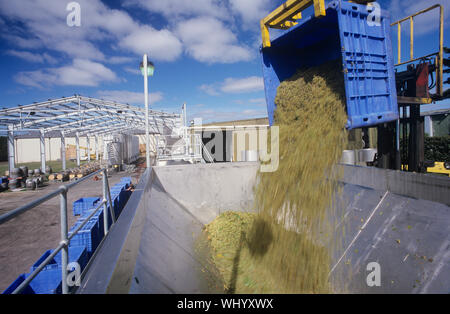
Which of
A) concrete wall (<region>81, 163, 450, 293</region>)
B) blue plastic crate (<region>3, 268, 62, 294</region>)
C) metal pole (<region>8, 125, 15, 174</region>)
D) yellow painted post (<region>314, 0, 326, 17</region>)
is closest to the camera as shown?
concrete wall (<region>81, 163, 450, 293</region>)

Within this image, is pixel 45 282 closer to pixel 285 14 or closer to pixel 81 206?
pixel 81 206

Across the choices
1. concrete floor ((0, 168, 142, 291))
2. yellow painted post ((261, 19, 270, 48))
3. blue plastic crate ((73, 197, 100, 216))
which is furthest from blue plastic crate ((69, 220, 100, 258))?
yellow painted post ((261, 19, 270, 48))

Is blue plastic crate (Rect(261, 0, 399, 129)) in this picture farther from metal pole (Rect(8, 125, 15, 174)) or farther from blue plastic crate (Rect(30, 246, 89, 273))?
metal pole (Rect(8, 125, 15, 174))

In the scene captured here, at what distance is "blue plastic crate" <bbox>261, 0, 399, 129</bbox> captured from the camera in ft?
12.0

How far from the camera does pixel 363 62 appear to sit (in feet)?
12.5

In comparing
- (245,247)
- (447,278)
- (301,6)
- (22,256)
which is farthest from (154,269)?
(22,256)

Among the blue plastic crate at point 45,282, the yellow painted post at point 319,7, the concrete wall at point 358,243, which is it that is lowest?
the blue plastic crate at point 45,282

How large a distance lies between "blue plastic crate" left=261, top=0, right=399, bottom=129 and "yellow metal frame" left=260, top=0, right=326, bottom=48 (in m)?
0.15

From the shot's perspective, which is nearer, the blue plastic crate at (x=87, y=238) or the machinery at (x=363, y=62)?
the machinery at (x=363, y=62)

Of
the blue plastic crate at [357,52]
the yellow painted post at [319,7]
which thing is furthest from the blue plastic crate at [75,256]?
the yellow painted post at [319,7]

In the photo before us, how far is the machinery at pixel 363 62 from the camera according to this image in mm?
3703

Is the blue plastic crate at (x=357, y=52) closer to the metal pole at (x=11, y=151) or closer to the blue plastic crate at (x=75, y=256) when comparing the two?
the blue plastic crate at (x=75, y=256)
